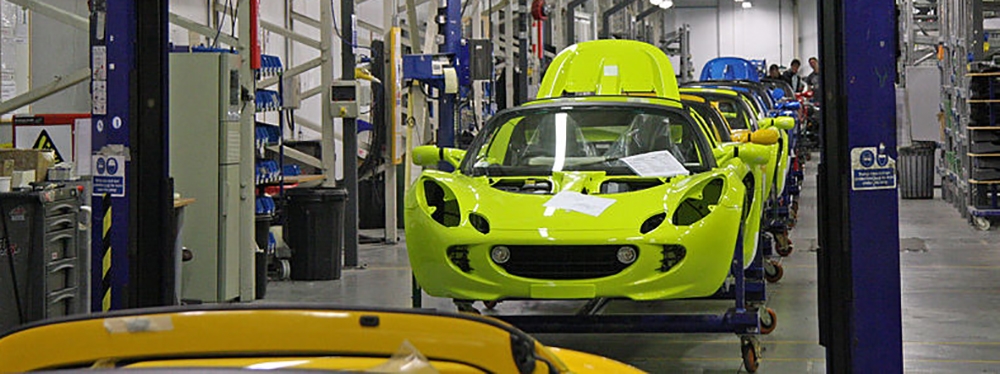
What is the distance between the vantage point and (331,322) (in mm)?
2766

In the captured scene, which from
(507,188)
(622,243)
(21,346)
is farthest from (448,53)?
(21,346)

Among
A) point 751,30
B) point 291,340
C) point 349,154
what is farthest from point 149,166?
point 751,30

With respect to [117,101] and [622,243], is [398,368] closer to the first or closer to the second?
[117,101]

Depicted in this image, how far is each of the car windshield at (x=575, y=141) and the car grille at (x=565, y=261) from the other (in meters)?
1.04

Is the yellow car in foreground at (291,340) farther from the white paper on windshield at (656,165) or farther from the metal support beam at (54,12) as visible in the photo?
the metal support beam at (54,12)

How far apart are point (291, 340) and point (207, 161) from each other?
22.1ft

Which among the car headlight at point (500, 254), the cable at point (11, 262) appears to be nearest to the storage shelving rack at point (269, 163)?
the cable at point (11, 262)

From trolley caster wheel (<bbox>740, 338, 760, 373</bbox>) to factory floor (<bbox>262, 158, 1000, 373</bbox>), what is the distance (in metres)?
0.10

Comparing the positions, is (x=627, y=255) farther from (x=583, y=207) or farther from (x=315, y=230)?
(x=315, y=230)

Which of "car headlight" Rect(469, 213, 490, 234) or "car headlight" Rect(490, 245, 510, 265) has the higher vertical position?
"car headlight" Rect(469, 213, 490, 234)

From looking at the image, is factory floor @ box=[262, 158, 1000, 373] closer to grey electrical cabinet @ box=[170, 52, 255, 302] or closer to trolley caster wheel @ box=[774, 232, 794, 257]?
trolley caster wheel @ box=[774, 232, 794, 257]

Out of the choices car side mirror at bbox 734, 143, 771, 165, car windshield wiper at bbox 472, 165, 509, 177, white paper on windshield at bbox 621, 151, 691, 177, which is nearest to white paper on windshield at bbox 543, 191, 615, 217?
white paper on windshield at bbox 621, 151, 691, 177

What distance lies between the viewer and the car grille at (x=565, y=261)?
669cm

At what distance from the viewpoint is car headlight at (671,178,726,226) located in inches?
280
